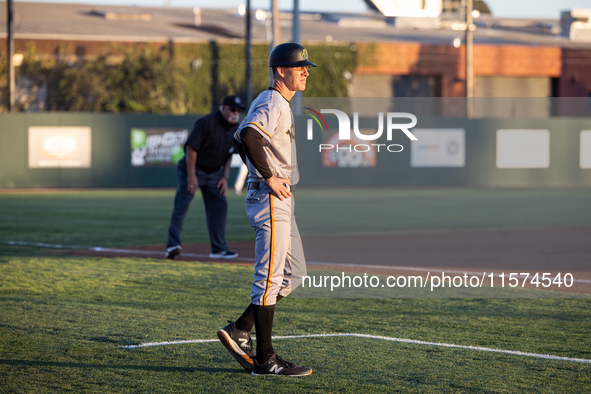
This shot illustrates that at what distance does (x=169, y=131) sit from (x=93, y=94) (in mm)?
10755

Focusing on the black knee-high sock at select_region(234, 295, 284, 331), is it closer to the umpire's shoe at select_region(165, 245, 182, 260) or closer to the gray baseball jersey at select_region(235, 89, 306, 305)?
the gray baseball jersey at select_region(235, 89, 306, 305)

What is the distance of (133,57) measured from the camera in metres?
35.9

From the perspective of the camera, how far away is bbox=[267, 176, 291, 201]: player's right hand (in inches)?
179

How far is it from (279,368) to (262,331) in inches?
9.3

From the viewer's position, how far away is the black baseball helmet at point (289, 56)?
4625mm

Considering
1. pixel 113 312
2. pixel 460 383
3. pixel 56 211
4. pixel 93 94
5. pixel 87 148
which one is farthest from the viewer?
pixel 93 94

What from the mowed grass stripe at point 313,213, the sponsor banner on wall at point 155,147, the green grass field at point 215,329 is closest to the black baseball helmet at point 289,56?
the green grass field at point 215,329

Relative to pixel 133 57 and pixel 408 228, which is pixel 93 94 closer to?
pixel 133 57

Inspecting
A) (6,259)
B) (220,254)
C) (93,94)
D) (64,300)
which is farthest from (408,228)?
(93,94)

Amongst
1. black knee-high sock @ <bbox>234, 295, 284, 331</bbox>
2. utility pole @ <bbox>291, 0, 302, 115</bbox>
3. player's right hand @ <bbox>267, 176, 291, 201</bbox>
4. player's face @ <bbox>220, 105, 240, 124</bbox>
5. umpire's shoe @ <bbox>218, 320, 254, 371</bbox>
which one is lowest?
umpire's shoe @ <bbox>218, 320, 254, 371</bbox>

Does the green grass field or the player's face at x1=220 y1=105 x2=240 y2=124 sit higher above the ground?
the player's face at x1=220 y1=105 x2=240 y2=124

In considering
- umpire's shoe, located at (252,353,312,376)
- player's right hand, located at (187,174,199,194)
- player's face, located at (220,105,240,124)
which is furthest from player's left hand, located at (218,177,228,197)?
umpire's shoe, located at (252,353,312,376)

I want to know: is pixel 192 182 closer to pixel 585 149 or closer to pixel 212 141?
pixel 212 141

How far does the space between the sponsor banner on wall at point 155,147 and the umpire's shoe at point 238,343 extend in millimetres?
20713
